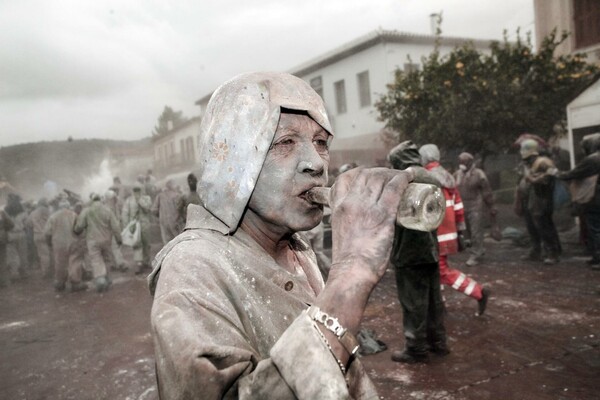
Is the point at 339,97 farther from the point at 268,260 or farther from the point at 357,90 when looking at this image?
the point at 268,260

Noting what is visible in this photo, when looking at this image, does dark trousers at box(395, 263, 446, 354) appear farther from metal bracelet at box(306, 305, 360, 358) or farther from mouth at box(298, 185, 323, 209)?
metal bracelet at box(306, 305, 360, 358)

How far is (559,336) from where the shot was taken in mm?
5020

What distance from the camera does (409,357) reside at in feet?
15.6

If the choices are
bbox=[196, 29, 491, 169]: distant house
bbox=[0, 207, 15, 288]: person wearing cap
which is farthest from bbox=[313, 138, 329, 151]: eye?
bbox=[196, 29, 491, 169]: distant house

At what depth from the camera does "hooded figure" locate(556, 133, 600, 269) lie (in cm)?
768

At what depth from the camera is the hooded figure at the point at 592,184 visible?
25.2ft

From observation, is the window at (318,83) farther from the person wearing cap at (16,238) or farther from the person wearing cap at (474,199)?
the person wearing cap at (474,199)

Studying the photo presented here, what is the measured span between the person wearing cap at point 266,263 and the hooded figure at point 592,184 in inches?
301

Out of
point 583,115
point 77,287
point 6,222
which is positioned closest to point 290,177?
point 77,287

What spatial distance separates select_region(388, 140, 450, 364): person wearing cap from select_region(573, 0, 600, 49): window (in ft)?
43.2

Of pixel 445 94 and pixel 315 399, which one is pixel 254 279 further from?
pixel 445 94

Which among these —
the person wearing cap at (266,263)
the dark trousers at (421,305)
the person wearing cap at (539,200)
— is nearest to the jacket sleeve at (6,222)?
the dark trousers at (421,305)

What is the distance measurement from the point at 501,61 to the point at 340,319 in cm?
1512

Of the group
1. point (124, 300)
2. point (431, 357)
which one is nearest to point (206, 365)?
point (431, 357)
